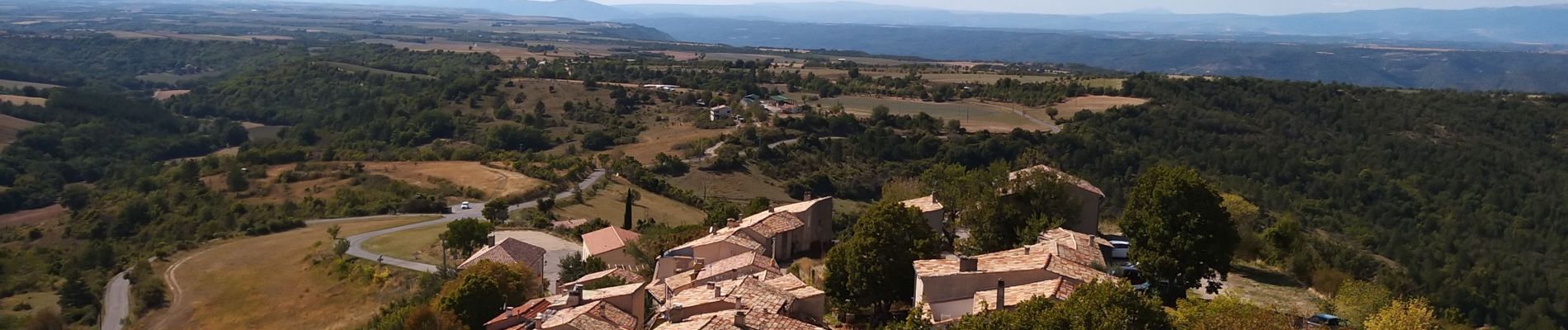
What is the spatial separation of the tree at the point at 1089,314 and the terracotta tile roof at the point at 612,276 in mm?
15326

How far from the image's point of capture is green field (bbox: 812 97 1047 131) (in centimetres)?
9656

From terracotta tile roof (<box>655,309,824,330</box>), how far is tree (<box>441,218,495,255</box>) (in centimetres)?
2159

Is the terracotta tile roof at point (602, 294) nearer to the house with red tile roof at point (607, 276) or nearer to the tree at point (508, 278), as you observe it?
the tree at point (508, 278)

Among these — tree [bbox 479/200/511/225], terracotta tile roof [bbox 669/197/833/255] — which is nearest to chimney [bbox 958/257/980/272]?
terracotta tile roof [bbox 669/197/833/255]

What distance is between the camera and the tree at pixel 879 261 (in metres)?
27.2

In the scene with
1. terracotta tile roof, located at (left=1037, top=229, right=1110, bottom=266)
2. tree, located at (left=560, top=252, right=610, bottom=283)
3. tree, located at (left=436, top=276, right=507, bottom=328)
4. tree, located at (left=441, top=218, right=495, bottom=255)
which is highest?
terracotta tile roof, located at (left=1037, top=229, right=1110, bottom=266)

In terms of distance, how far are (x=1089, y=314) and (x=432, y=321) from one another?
17.0 meters

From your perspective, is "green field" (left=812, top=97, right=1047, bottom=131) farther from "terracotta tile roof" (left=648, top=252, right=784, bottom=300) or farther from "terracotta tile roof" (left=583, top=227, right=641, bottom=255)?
"terracotta tile roof" (left=648, top=252, right=784, bottom=300)

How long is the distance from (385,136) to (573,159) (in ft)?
117

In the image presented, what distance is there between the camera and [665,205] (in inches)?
2542

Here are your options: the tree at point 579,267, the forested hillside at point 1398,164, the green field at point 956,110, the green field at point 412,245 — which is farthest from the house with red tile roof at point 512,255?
the green field at point 956,110

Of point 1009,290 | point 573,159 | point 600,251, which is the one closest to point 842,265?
point 1009,290

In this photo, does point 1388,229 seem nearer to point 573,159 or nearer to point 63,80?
point 573,159

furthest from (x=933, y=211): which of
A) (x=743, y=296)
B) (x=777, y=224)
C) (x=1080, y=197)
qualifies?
(x=743, y=296)
